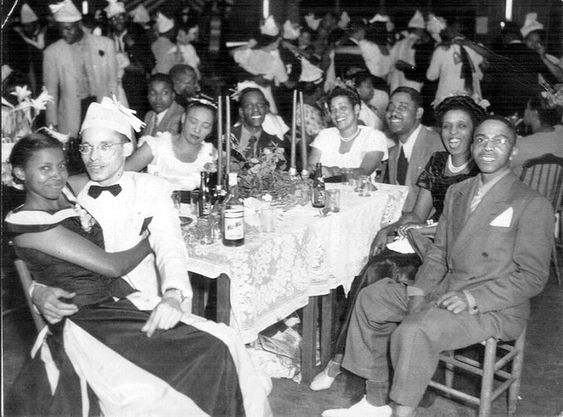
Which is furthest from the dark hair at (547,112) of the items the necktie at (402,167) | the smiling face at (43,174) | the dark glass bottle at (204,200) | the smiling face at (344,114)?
the smiling face at (43,174)

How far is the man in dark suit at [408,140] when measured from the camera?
14.9ft

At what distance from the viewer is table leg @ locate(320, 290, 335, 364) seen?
140 inches

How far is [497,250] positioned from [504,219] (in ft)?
0.45

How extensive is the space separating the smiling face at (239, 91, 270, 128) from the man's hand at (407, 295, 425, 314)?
2.51 metres

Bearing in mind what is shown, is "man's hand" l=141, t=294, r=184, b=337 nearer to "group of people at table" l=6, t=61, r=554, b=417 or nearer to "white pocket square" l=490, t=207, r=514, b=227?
"group of people at table" l=6, t=61, r=554, b=417

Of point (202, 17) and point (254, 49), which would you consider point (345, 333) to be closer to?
point (254, 49)

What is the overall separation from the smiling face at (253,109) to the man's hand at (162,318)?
305 centimetres

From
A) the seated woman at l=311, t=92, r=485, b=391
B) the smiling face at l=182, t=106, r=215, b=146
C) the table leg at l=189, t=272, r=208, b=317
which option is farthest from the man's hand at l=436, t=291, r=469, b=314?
the smiling face at l=182, t=106, r=215, b=146

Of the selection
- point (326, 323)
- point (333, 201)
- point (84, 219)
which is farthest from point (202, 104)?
point (84, 219)

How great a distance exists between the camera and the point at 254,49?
7480 millimetres

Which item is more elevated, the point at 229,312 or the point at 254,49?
the point at 254,49

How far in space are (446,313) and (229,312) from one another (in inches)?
36.3

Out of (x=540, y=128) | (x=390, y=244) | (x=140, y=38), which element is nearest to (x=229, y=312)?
(x=390, y=244)

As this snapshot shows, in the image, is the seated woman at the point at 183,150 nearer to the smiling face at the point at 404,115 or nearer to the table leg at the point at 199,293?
Result: the table leg at the point at 199,293
